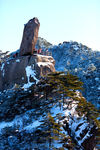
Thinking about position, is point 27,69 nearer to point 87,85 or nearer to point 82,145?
point 82,145

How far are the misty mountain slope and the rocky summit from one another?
159ft

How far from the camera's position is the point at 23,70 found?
1195 inches

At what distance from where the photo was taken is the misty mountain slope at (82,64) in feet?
262

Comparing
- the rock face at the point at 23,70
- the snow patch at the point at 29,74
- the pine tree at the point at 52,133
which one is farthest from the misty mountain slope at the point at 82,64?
the pine tree at the point at 52,133

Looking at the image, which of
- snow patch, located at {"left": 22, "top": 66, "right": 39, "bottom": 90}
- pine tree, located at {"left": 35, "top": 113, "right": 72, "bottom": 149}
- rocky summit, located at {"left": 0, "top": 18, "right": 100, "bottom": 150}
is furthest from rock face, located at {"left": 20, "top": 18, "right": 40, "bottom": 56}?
pine tree, located at {"left": 35, "top": 113, "right": 72, "bottom": 149}

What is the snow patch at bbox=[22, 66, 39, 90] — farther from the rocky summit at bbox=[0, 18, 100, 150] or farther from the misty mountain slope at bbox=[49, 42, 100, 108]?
the misty mountain slope at bbox=[49, 42, 100, 108]

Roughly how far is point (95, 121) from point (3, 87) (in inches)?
691

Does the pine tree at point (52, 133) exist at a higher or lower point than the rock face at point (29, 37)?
lower

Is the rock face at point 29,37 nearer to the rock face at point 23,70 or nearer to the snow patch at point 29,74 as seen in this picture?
the rock face at point 23,70

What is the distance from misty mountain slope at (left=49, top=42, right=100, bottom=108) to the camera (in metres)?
79.8

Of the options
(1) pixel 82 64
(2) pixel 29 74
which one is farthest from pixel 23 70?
(1) pixel 82 64

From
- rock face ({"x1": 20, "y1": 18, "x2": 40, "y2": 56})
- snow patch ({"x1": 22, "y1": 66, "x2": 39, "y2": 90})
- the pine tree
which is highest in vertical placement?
rock face ({"x1": 20, "y1": 18, "x2": 40, "y2": 56})

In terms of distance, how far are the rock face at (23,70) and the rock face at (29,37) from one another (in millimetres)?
2053

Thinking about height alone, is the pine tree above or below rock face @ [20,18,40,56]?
below
